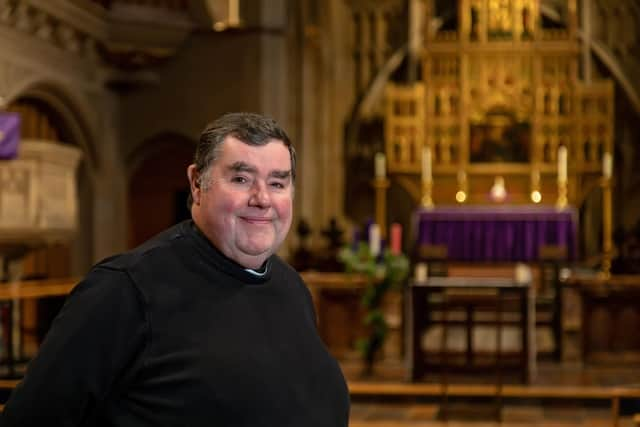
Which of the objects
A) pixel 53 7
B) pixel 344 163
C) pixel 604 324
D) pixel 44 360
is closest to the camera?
pixel 44 360

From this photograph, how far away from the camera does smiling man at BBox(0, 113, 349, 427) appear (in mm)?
1582

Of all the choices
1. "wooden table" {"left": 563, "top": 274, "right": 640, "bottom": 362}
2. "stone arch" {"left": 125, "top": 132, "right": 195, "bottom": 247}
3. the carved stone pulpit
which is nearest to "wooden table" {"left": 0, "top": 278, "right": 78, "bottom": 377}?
the carved stone pulpit

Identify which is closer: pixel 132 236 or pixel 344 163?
pixel 132 236

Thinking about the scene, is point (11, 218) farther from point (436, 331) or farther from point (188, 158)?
point (188, 158)

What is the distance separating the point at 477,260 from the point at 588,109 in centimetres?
327

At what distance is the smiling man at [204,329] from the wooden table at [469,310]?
490cm

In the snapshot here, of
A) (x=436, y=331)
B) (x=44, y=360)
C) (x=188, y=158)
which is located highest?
(x=188, y=158)

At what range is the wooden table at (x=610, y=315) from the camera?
26.0ft

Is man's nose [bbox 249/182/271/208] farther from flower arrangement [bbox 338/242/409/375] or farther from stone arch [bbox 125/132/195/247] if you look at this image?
stone arch [bbox 125/132/195/247]

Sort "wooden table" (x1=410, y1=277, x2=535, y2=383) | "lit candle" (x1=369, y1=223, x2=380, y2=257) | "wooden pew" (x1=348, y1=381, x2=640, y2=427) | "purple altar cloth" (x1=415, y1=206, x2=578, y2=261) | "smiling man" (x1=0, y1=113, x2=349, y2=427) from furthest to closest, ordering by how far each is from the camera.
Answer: "purple altar cloth" (x1=415, y1=206, x2=578, y2=261)
"lit candle" (x1=369, y1=223, x2=380, y2=257)
"wooden table" (x1=410, y1=277, x2=535, y2=383)
"wooden pew" (x1=348, y1=381, x2=640, y2=427)
"smiling man" (x1=0, y1=113, x2=349, y2=427)

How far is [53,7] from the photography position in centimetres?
923

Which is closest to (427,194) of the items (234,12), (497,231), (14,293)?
(497,231)

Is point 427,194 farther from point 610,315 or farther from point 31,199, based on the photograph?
point 31,199

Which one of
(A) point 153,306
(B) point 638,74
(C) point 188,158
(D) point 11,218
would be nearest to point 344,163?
(C) point 188,158
